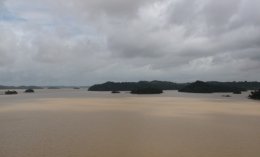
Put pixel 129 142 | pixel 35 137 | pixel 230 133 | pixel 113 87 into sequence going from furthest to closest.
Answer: pixel 113 87 → pixel 230 133 → pixel 35 137 → pixel 129 142

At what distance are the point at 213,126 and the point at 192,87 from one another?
12786 centimetres

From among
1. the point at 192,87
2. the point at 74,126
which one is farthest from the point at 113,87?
the point at 74,126

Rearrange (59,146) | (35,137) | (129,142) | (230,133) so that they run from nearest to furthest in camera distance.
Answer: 1. (59,146)
2. (129,142)
3. (35,137)
4. (230,133)

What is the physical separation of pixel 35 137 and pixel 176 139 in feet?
29.1

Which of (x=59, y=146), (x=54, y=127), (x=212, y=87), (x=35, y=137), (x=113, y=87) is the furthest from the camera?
(x=113, y=87)

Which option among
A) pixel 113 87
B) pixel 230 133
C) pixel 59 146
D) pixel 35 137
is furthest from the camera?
pixel 113 87

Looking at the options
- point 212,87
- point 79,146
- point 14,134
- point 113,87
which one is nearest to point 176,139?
point 79,146

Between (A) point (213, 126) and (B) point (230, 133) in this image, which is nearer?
(B) point (230, 133)

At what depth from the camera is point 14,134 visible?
2322cm

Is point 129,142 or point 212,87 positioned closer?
point 129,142

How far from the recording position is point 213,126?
2881 centimetres

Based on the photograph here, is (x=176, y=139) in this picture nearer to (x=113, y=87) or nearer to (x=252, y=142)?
(x=252, y=142)

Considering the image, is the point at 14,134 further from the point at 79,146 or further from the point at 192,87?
the point at 192,87

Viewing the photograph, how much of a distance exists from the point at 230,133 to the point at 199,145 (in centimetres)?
595
